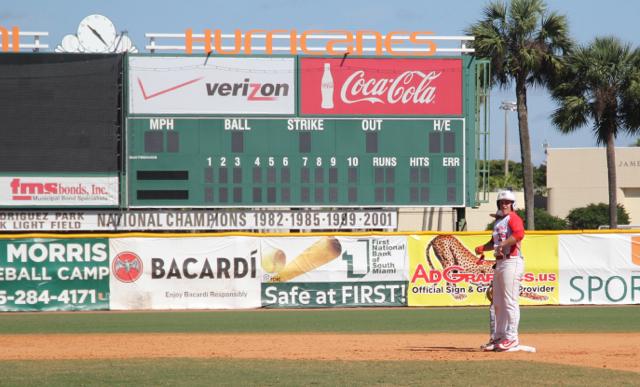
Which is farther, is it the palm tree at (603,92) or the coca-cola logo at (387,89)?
the palm tree at (603,92)

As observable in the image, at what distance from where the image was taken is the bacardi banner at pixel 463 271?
20.2 metres

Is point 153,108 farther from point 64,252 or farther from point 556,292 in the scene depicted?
point 556,292

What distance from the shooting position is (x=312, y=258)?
20.3 m

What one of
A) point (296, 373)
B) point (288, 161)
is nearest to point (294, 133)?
point (288, 161)

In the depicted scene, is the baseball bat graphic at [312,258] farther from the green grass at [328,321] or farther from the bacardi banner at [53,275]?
the bacardi banner at [53,275]

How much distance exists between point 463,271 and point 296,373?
1128 cm

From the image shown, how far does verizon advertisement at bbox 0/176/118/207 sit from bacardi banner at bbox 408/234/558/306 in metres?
7.35

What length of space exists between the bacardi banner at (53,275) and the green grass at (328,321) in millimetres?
501

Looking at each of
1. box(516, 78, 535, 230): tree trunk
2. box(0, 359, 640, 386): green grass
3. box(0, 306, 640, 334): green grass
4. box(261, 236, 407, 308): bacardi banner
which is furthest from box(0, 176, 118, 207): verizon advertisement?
box(516, 78, 535, 230): tree trunk

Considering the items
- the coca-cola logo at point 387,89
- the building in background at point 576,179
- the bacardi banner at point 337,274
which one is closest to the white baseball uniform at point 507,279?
the bacardi banner at point 337,274

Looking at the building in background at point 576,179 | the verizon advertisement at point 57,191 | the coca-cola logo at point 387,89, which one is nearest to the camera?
the verizon advertisement at point 57,191

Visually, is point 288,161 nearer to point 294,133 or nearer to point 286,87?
point 294,133

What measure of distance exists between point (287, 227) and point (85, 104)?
207 inches

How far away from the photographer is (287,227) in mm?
24719
